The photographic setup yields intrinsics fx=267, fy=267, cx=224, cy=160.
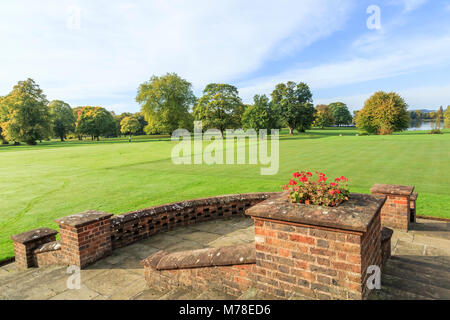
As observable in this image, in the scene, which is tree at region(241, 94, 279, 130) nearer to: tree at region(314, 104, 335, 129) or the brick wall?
tree at region(314, 104, 335, 129)

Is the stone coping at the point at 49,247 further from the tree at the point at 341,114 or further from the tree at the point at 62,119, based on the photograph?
the tree at the point at 341,114

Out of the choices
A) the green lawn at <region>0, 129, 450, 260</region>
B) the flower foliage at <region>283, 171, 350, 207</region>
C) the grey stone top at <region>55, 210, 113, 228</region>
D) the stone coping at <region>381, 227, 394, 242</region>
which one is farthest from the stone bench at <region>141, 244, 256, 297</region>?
the green lawn at <region>0, 129, 450, 260</region>

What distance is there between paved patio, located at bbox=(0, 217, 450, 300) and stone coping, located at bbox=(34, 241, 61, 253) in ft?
1.10

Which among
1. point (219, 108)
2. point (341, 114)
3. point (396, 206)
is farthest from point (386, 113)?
point (341, 114)

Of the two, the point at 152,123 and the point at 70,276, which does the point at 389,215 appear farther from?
the point at 152,123

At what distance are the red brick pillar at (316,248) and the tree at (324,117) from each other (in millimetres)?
110485

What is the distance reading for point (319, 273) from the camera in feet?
8.34

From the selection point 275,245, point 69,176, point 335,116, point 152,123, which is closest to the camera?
point 275,245

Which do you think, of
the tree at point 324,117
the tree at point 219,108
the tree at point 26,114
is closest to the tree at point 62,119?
the tree at point 26,114

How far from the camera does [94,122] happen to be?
77.2m

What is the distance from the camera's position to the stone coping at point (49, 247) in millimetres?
4881

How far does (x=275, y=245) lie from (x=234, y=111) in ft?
199

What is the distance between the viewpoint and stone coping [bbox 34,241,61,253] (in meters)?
4.88
